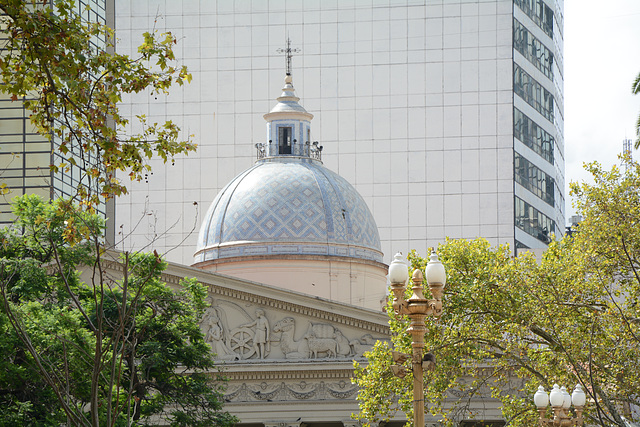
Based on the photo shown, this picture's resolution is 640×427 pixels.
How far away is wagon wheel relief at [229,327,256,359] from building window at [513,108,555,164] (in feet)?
96.3

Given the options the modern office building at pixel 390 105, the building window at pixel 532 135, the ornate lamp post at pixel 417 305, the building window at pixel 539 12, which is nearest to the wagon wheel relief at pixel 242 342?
the modern office building at pixel 390 105

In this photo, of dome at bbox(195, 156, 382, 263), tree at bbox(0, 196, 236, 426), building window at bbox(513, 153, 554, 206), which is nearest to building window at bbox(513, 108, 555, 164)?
building window at bbox(513, 153, 554, 206)

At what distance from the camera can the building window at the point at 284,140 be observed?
62.7m

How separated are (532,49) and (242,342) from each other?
33514 mm

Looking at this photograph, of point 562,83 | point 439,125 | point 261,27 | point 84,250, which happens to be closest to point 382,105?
point 439,125

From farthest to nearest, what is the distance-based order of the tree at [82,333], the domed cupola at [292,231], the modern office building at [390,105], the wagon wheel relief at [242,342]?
the modern office building at [390,105] → the domed cupola at [292,231] → the wagon wheel relief at [242,342] → the tree at [82,333]

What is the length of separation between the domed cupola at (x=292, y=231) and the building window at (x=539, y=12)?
20.2m

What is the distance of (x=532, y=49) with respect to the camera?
247ft

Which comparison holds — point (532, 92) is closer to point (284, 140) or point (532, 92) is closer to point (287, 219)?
point (284, 140)

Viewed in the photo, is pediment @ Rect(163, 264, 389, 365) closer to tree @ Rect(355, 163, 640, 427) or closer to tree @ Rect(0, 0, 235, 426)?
tree @ Rect(0, 0, 235, 426)

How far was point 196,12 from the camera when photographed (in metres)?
78.1

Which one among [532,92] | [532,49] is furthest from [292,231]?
[532,49]

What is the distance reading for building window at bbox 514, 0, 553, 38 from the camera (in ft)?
245

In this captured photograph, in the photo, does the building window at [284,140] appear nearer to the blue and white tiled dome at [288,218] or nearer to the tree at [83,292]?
the blue and white tiled dome at [288,218]
